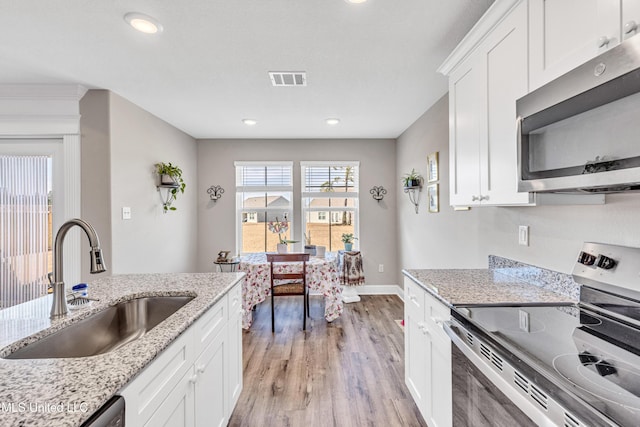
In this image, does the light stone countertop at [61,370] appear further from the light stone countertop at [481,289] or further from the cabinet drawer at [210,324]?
the light stone countertop at [481,289]

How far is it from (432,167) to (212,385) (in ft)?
9.33

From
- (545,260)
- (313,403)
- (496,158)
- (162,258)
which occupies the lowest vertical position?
(313,403)

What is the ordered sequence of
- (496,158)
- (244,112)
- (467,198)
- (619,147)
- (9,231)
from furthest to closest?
(244,112) < (9,231) < (467,198) < (496,158) < (619,147)

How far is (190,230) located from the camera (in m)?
4.45

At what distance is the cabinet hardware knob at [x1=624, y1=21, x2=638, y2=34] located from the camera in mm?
873

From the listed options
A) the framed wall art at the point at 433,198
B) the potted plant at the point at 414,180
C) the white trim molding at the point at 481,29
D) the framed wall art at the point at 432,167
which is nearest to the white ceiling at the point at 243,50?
the white trim molding at the point at 481,29

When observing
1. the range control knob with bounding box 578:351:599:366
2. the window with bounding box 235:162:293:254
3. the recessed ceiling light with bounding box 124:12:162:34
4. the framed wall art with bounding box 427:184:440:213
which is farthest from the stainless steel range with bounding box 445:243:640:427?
the window with bounding box 235:162:293:254

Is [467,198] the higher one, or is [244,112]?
[244,112]

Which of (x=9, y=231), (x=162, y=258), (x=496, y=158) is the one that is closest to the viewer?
(x=496, y=158)

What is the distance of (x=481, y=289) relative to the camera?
1.60m

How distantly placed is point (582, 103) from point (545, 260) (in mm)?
972

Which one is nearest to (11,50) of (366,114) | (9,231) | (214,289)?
(9,231)

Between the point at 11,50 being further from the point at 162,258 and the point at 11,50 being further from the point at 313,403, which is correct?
the point at 313,403

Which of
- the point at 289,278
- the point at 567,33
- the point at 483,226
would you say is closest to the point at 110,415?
the point at 567,33
